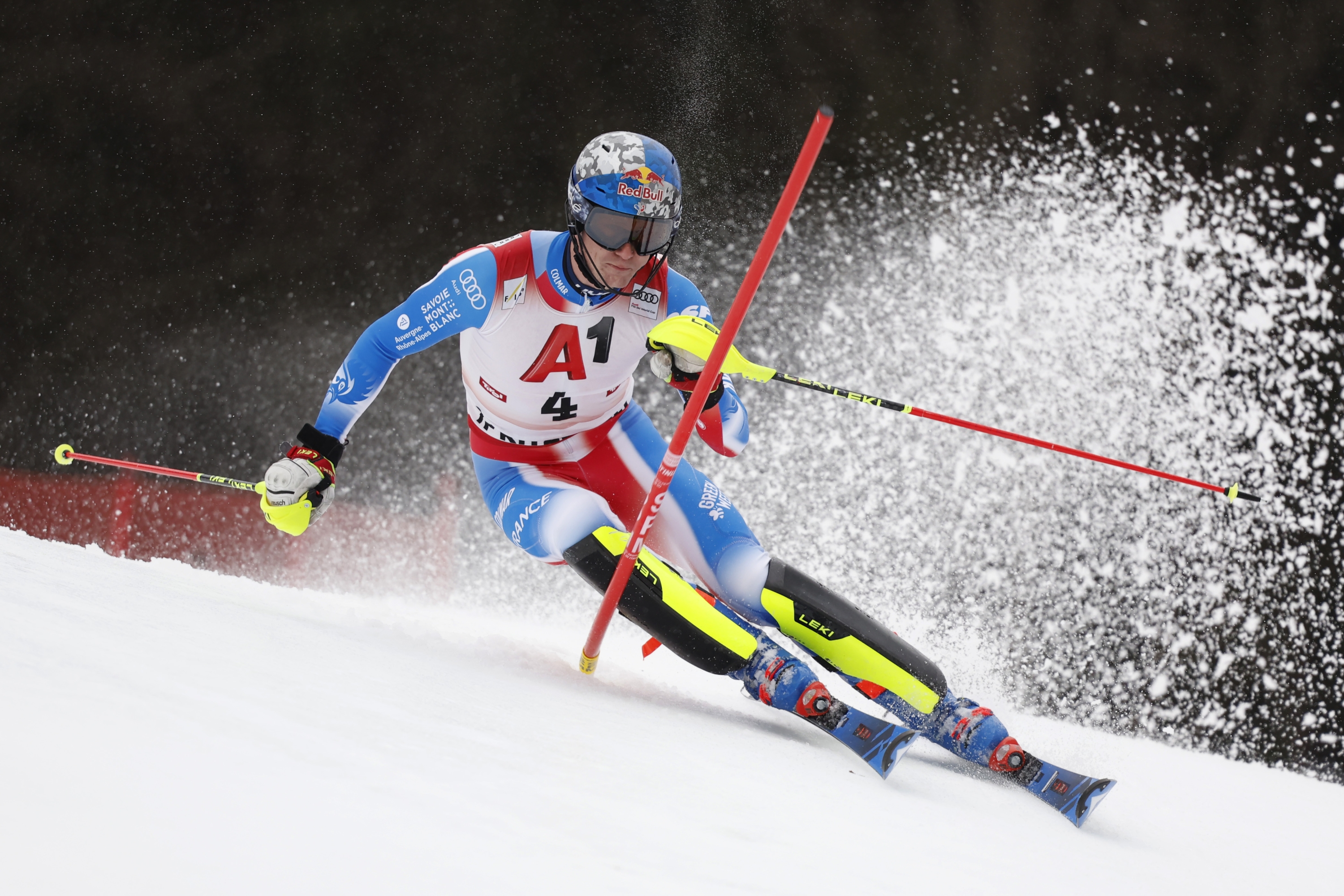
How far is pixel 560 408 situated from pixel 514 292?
0.85 ft

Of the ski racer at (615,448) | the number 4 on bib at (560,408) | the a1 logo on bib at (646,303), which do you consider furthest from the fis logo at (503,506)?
the a1 logo on bib at (646,303)

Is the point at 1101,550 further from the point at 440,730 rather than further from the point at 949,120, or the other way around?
Answer: the point at 440,730

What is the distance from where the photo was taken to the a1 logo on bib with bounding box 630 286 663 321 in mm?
1883

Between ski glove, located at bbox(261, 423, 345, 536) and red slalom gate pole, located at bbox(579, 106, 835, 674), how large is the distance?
1.89 ft

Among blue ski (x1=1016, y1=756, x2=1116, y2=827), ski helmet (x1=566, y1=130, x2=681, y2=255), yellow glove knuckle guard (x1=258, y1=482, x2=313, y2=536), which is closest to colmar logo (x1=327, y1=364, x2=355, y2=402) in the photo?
yellow glove knuckle guard (x1=258, y1=482, x2=313, y2=536)

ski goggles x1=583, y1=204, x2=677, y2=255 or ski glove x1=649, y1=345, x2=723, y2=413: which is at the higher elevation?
ski goggles x1=583, y1=204, x2=677, y2=255

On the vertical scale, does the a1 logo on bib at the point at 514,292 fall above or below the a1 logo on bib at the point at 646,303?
below

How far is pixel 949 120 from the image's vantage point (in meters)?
4.79

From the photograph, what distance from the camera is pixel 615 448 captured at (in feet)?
6.66

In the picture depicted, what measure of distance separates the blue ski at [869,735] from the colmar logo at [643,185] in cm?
95

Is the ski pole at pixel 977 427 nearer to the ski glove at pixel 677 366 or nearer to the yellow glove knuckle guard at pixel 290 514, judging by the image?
the ski glove at pixel 677 366

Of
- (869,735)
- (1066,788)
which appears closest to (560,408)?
(869,735)

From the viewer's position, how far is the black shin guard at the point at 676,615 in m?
1.59

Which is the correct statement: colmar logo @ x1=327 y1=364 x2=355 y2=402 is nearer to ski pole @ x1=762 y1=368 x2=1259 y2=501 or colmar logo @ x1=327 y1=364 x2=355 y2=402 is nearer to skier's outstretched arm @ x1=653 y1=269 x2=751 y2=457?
skier's outstretched arm @ x1=653 y1=269 x2=751 y2=457
